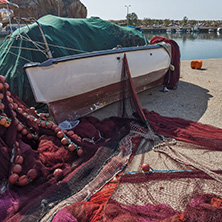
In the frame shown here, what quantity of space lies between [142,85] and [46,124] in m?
3.32

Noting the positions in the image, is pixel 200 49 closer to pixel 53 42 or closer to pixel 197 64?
pixel 197 64

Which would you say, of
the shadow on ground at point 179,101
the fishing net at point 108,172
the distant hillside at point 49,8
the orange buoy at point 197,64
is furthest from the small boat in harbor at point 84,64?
the distant hillside at point 49,8

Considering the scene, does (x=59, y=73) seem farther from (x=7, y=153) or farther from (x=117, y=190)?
(x=117, y=190)

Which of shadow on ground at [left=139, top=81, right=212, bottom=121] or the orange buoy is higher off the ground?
the orange buoy

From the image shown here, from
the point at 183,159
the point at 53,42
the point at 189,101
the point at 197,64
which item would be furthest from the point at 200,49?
the point at 183,159

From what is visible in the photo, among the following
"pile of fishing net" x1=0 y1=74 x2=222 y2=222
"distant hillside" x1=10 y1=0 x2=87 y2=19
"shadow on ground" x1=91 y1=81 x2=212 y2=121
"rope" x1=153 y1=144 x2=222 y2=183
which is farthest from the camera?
"distant hillside" x1=10 y1=0 x2=87 y2=19

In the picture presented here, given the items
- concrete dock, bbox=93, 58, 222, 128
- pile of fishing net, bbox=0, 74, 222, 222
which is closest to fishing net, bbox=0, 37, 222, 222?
pile of fishing net, bbox=0, 74, 222, 222

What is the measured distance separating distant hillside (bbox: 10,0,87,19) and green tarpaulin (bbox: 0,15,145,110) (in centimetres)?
4947

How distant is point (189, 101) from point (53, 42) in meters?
3.91

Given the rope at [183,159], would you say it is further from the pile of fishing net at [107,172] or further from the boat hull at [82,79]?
the boat hull at [82,79]

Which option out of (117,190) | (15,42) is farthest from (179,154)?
(15,42)

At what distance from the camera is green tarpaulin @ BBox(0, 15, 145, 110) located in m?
4.93

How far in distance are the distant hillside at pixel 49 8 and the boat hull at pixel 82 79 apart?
5090cm

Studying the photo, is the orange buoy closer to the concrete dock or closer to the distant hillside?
the concrete dock
